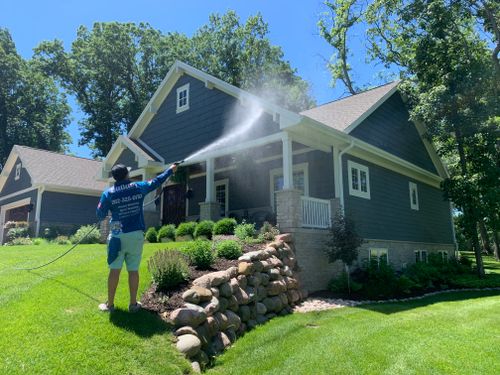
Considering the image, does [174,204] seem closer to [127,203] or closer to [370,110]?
[370,110]

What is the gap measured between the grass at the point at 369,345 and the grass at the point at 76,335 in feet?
2.75

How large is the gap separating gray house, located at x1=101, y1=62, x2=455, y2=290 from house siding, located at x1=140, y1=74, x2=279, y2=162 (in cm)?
4

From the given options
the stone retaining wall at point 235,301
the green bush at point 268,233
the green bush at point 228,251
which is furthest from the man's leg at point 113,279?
the green bush at point 268,233

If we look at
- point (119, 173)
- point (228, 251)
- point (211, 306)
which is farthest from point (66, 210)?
point (211, 306)

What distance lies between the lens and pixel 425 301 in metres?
10.1

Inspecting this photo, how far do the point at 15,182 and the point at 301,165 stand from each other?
62.2ft

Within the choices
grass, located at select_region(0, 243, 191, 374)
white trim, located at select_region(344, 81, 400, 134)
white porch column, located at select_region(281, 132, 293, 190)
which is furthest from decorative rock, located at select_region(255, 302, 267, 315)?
white trim, located at select_region(344, 81, 400, 134)

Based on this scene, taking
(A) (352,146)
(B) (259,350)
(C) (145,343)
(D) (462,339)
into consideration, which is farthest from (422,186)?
(C) (145,343)

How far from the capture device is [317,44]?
3017 cm

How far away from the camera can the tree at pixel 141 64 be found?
35781mm

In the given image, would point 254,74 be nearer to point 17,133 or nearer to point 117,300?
point 17,133

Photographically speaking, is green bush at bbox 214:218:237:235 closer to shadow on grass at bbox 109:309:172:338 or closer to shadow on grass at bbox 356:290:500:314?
shadow on grass at bbox 356:290:500:314

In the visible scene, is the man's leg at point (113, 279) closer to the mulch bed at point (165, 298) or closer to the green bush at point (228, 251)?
the mulch bed at point (165, 298)

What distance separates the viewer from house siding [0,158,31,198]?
2280 cm
